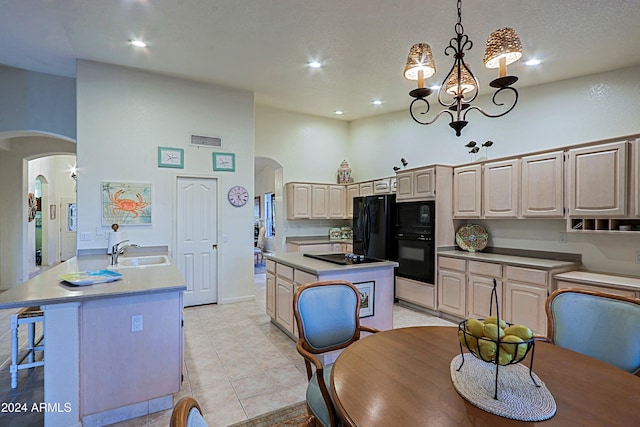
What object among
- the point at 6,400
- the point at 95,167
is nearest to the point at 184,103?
the point at 95,167

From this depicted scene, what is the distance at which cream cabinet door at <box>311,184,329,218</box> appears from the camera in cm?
626

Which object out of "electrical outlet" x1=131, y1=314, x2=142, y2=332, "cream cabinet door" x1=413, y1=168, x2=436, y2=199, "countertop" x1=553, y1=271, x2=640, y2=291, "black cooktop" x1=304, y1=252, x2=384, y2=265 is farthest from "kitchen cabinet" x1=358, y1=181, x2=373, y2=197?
"electrical outlet" x1=131, y1=314, x2=142, y2=332

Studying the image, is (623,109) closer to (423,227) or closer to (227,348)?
(423,227)

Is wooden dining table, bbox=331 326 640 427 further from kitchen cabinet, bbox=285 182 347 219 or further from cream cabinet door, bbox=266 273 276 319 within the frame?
kitchen cabinet, bbox=285 182 347 219

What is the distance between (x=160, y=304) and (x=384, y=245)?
3.50 m

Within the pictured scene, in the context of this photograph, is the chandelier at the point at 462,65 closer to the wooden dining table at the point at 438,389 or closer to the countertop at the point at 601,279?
the wooden dining table at the point at 438,389

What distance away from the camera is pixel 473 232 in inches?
176

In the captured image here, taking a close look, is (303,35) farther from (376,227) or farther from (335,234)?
(335,234)

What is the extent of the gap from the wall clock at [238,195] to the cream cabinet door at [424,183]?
8.77 feet

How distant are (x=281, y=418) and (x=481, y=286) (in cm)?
284

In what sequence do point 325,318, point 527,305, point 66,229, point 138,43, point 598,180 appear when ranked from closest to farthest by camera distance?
point 325,318 → point 598,180 → point 527,305 → point 138,43 → point 66,229

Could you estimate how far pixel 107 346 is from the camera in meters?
2.14

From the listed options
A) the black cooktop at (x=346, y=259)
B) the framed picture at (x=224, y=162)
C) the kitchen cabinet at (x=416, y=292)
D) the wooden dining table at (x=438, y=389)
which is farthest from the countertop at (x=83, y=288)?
the kitchen cabinet at (x=416, y=292)

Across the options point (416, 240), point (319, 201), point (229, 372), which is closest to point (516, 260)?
point (416, 240)
